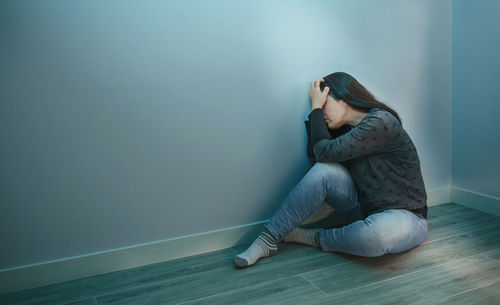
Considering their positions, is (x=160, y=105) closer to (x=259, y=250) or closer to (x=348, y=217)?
(x=259, y=250)

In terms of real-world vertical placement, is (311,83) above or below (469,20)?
below

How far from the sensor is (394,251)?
178cm

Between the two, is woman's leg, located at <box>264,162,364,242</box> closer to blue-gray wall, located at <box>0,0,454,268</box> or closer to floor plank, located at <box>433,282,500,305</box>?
blue-gray wall, located at <box>0,0,454,268</box>

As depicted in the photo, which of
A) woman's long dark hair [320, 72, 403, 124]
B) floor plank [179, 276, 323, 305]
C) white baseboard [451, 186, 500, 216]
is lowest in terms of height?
white baseboard [451, 186, 500, 216]

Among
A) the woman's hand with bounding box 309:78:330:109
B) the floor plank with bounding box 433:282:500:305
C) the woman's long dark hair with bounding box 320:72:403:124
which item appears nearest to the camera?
the floor plank with bounding box 433:282:500:305

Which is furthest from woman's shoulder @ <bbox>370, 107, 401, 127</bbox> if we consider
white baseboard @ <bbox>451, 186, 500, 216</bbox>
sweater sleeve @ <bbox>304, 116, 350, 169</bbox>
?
white baseboard @ <bbox>451, 186, 500, 216</bbox>

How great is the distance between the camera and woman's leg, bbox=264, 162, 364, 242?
6.14 ft

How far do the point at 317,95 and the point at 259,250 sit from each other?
0.74 meters

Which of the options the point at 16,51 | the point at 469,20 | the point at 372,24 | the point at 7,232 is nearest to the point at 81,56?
the point at 16,51

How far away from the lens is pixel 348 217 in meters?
2.01

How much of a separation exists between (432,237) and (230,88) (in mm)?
1149

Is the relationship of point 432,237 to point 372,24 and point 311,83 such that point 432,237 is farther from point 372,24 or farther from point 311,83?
point 372,24

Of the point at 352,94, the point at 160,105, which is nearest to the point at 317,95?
the point at 352,94

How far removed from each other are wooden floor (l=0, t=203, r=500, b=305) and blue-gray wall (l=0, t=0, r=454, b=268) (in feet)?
0.56
